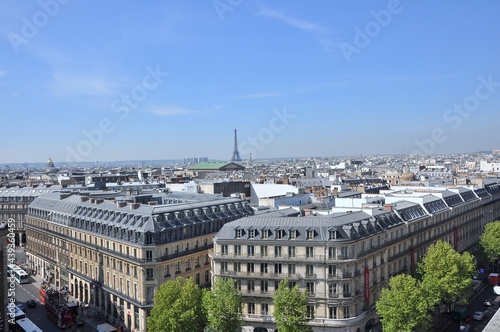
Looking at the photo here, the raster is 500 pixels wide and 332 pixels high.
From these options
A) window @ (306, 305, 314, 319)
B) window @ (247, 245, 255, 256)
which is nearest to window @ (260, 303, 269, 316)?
window @ (306, 305, 314, 319)

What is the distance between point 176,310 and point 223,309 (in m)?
5.47

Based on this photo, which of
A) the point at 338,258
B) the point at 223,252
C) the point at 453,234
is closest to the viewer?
Result: the point at 338,258

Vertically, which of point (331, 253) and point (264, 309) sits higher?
point (331, 253)

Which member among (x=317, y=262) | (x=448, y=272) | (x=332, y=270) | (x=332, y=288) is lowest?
(x=448, y=272)

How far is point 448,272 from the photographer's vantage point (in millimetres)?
66875

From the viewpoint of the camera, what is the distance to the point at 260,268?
205ft

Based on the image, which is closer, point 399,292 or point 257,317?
point 399,292

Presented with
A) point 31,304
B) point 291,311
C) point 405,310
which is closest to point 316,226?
point 291,311

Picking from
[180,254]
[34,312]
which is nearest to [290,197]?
[180,254]

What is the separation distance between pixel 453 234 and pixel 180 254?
182 ft

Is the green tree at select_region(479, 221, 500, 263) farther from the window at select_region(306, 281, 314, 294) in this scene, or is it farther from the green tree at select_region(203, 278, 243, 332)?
the green tree at select_region(203, 278, 243, 332)

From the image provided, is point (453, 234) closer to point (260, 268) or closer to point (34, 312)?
point (260, 268)

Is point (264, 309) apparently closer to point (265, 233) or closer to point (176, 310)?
point (265, 233)

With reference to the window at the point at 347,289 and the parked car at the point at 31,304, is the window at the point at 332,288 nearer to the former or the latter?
the window at the point at 347,289
